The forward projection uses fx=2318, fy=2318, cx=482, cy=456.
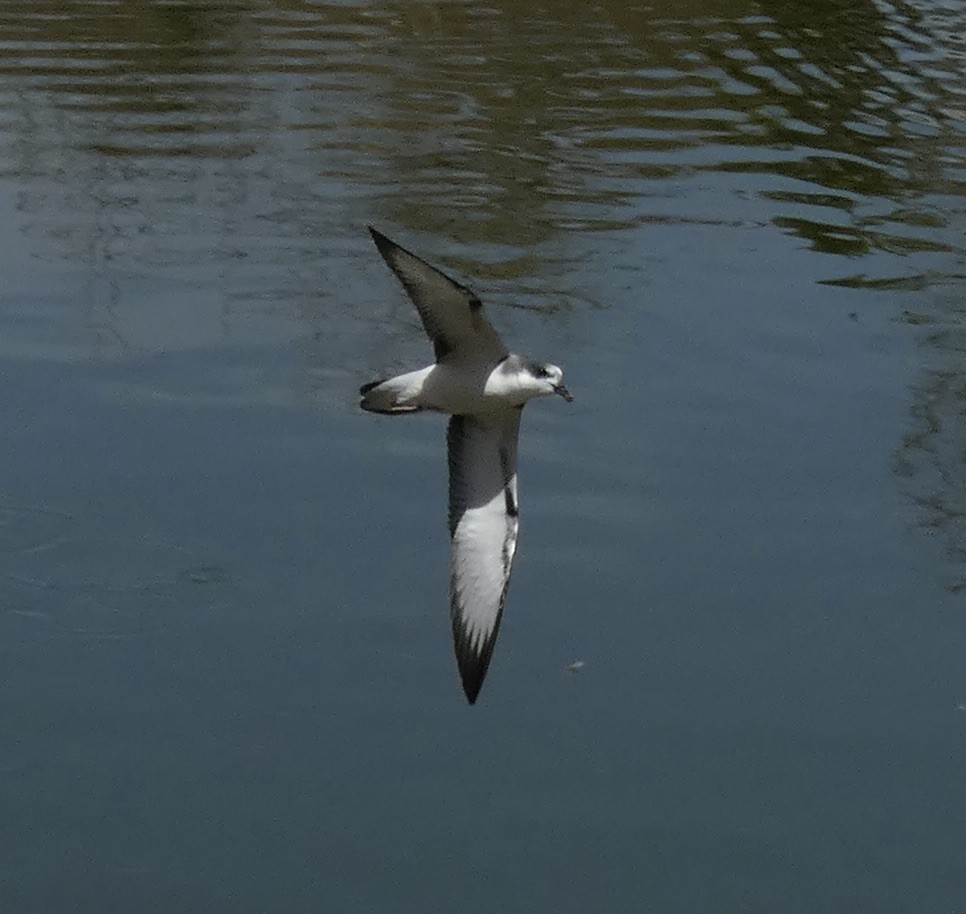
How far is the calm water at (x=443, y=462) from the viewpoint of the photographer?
27.3 feet

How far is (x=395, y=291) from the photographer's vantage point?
1226 cm

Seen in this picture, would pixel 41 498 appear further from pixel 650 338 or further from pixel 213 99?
pixel 213 99

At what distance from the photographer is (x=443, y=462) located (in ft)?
34.8

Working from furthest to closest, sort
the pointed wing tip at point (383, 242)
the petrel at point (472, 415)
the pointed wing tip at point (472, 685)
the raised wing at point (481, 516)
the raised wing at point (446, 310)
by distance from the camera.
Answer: the raised wing at point (481, 516), the pointed wing tip at point (472, 685), the petrel at point (472, 415), the raised wing at point (446, 310), the pointed wing tip at point (383, 242)

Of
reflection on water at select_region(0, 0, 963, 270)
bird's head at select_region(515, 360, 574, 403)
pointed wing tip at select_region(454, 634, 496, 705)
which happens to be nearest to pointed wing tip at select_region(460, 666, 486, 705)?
Answer: pointed wing tip at select_region(454, 634, 496, 705)

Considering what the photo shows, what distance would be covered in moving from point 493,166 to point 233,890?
730 centimetres

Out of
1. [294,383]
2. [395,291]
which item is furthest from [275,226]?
[294,383]

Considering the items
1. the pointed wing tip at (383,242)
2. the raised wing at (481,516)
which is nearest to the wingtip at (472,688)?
the raised wing at (481,516)

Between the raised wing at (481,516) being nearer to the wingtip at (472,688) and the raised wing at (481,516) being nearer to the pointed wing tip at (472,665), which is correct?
the pointed wing tip at (472,665)

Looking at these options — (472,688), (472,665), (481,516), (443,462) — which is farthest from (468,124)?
(472,688)

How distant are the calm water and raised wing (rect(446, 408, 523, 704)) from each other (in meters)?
0.44

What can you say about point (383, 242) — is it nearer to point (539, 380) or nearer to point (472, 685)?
point (539, 380)

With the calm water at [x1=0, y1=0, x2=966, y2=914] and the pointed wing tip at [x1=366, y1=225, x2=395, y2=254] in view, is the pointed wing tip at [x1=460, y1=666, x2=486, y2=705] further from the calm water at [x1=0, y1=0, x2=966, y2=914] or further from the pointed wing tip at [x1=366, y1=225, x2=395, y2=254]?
the pointed wing tip at [x1=366, y1=225, x2=395, y2=254]

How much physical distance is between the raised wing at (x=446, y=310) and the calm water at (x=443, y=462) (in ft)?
5.04
